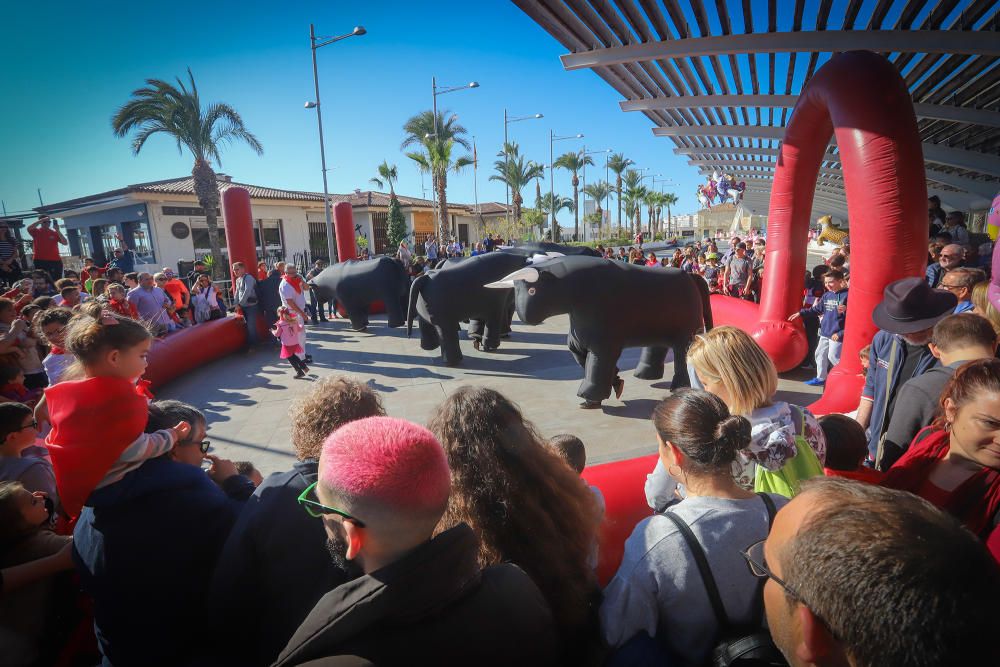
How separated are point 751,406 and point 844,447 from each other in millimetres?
562

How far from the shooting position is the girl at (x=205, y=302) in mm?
8852

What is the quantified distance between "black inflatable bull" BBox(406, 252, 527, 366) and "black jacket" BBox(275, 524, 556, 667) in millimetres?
6014

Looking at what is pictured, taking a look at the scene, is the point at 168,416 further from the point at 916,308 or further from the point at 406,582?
the point at 916,308

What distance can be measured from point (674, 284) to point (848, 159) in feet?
6.44

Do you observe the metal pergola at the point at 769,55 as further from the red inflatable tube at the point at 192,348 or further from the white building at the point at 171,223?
the white building at the point at 171,223

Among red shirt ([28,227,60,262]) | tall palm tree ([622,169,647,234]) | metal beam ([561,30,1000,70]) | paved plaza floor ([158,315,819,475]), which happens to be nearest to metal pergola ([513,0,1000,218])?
metal beam ([561,30,1000,70])

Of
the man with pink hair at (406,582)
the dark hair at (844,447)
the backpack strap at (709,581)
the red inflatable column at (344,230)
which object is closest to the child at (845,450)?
the dark hair at (844,447)

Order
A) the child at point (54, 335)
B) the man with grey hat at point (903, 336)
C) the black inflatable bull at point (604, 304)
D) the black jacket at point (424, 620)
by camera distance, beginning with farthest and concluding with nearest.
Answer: the black inflatable bull at point (604, 304), the child at point (54, 335), the man with grey hat at point (903, 336), the black jacket at point (424, 620)

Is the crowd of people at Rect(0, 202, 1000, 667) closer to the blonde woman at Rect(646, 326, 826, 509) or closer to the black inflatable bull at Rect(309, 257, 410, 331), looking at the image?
the blonde woman at Rect(646, 326, 826, 509)

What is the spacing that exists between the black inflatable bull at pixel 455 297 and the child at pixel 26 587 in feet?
17.7

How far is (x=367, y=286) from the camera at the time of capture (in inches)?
372

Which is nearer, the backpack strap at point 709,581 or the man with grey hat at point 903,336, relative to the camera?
the backpack strap at point 709,581

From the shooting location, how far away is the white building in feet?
65.8

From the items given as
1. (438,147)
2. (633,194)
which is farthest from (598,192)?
(438,147)
